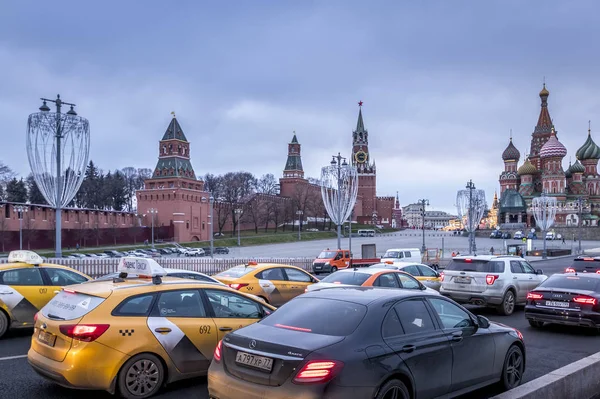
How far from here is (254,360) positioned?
15.6 ft

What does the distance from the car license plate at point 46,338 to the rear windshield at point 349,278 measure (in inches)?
278

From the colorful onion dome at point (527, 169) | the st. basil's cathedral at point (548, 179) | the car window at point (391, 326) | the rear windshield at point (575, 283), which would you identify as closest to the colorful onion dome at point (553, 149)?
the st. basil's cathedral at point (548, 179)

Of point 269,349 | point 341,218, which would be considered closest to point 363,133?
point 341,218

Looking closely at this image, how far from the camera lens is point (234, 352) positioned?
4957 mm

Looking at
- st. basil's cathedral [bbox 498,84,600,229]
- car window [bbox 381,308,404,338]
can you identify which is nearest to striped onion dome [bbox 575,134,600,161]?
st. basil's cathedral [bbox 498,84,600,229]

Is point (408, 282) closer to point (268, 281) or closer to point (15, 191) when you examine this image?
point (268, 281)

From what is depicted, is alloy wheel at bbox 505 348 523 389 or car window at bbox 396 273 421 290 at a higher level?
car window at bbox 396 273 421 290

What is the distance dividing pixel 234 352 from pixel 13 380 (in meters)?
3.94

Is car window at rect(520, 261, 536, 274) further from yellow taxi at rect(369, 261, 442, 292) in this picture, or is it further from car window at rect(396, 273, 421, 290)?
car window at rect(396, 273, 421, 290)

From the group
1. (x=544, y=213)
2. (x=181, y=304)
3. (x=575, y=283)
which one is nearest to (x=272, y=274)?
(x=181, y=304)

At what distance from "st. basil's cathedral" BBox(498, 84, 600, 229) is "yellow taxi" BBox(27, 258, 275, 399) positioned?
112 meters

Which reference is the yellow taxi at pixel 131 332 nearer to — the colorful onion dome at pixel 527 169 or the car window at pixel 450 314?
the car window at pixel 450 314

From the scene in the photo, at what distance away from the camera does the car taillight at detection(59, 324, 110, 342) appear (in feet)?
19.0

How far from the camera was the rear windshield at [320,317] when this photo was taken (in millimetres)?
5023
